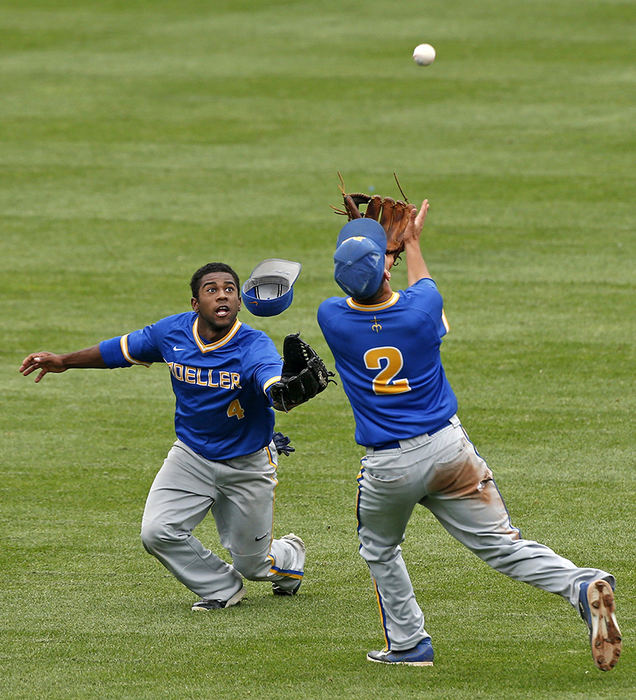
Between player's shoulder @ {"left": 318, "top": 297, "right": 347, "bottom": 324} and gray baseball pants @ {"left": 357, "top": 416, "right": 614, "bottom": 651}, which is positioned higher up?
player's shoulder @ {"left": 318, "top": 297, "right": 347, "bottom": 324}

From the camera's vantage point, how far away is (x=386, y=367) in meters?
5.84

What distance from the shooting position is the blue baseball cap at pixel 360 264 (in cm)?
579

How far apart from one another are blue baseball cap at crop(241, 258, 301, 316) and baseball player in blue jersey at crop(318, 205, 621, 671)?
90 centimetres

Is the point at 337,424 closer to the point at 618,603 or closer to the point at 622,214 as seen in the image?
the point at 618,603

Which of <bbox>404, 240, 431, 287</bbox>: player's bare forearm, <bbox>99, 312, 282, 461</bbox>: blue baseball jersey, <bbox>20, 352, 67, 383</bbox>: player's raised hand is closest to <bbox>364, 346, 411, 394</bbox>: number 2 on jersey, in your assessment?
<bbox>404, 240, 431, 287</bbox>: player's bare forearm

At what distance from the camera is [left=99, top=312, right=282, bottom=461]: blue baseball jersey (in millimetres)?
6820

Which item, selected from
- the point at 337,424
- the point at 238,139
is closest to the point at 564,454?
the point at 337,424

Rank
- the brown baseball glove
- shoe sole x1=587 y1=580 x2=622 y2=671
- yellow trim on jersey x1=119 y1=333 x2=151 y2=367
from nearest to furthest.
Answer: shoe sole x1=587 y1=580 x2=622 y2=671 → the brown baseball glove → yellow trim on jersey x1=119 y1=333 x2=151 y2=367

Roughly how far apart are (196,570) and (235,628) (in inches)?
18.7

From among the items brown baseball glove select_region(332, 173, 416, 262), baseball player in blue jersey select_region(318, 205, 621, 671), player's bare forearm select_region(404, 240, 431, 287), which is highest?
brown baseball glove select_region(332, 173, 416, 262)

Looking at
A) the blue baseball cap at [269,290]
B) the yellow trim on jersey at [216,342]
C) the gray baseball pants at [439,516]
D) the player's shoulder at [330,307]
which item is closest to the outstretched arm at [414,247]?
the player's shoulder at [330,307]

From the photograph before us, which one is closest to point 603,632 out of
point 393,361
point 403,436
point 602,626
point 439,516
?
point 602,626

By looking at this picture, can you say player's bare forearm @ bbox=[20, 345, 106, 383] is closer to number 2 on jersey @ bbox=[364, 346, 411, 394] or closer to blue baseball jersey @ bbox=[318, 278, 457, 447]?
blue baseball jersey @ bbox=[318, 278, 457, 447]

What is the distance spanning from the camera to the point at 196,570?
7020 mm
